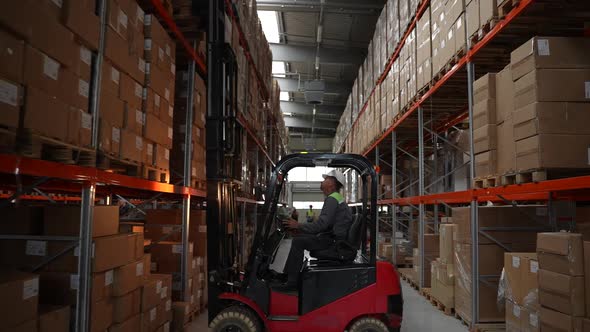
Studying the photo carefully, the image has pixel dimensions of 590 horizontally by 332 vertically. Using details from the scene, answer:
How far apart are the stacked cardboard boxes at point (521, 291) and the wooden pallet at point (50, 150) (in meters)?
4.04

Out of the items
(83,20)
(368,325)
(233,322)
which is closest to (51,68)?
(83,20)

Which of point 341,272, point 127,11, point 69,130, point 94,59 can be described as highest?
point 127,11

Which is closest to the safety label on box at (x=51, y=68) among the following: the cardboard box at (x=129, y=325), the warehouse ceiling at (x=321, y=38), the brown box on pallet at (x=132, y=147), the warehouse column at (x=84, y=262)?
the warehouse column at (x=84, y=262)

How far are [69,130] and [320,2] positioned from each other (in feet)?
34.4

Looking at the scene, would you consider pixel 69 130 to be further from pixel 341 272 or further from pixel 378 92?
pixel 378 92

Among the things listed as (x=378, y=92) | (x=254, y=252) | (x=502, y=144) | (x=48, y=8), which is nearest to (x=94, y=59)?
(x=48, y=8)

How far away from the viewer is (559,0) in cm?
440

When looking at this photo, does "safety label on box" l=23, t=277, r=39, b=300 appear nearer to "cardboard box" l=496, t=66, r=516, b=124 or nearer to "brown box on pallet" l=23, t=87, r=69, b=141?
"brown box on pallet" l=23, t=87, r=69, b=141

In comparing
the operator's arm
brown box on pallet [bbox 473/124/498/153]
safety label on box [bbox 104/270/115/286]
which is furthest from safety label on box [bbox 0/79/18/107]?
brown box on pallet [bbox 473/124/498/153]

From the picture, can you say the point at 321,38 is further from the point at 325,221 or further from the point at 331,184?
the point at 325,221

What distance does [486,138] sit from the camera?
16.9 ft

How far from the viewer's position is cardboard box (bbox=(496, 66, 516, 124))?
15.6 ft

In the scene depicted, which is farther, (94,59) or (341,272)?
(341,272)

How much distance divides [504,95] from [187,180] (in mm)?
3904
